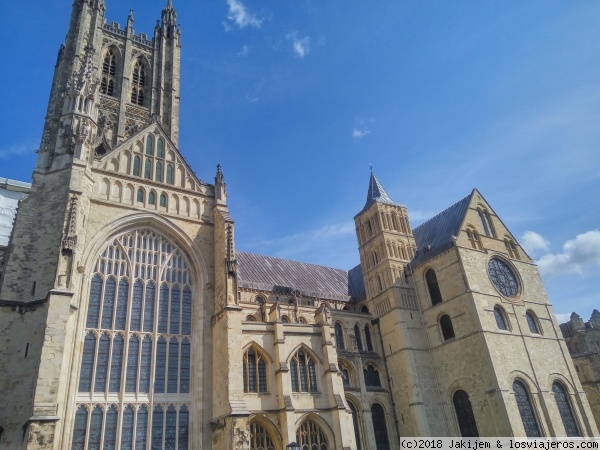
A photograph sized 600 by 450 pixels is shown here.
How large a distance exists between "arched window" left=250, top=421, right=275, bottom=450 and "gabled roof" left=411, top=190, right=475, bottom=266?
1746cm

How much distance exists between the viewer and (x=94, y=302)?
2066 cm

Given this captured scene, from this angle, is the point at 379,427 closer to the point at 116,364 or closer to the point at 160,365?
the point at 160,365

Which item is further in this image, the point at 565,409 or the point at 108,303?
the point at 565,409

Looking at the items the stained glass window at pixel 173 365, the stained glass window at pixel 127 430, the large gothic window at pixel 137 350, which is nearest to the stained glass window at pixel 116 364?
the large gothic window at pixel 137 350

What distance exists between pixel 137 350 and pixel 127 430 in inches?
133

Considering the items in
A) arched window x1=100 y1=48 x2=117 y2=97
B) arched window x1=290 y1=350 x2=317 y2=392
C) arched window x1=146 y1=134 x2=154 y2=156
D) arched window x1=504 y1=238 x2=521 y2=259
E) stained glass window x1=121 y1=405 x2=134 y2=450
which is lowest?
stained glass window x1=121 y1=405 x2=134 y2=450

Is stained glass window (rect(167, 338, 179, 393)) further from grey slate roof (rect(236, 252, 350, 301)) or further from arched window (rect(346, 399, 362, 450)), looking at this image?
arched window (rect(346, 399, 362, 450))

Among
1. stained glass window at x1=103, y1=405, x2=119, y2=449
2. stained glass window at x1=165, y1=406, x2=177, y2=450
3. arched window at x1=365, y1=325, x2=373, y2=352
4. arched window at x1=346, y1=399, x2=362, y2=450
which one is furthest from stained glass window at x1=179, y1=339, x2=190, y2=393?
arched window at x1=365, y1=325, x2=373, y2=352

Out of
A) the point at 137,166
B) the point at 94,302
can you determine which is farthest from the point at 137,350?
the point at 137,166

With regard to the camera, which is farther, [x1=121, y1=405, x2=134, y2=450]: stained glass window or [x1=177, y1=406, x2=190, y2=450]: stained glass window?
[x1=177, y1=406, x2=190, y2=450]: stained glass window

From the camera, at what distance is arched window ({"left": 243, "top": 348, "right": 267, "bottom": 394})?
71.3ft

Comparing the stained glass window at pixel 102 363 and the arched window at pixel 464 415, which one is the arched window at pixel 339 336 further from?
the stained glass window at pixel 102 363

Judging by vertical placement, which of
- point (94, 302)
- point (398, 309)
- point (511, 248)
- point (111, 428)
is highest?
point (511, 248)

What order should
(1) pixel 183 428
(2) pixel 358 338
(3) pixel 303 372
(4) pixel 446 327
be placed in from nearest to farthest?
(1) pixel 183 428 < (3) pixel 303 372 < (4) pixel 446 327 < (2) pixel 358 338
